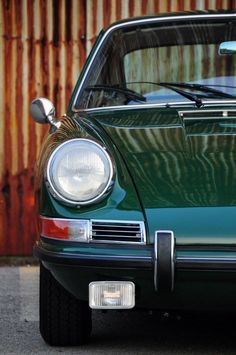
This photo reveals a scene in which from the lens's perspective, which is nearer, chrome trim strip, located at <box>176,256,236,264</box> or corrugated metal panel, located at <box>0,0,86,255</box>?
chrome trim strip, located at <box>176,256,236,264</box>

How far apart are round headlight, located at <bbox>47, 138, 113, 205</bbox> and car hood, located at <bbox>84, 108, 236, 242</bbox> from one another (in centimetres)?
11

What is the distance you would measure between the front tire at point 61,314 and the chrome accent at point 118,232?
0.50 m

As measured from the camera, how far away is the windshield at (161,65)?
4.63m

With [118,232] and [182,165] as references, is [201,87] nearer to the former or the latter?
[182,165]

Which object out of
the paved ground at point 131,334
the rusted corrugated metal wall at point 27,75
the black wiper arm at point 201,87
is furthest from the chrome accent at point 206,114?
the rusted corrugated metal wall at point 27,75

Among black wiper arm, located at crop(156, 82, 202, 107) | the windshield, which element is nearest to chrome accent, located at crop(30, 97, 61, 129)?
the windshield

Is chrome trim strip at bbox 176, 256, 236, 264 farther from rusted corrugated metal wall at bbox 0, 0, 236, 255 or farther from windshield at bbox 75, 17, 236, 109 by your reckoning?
rusted corrugated metal wall at bbox 0, 0, 236, 255

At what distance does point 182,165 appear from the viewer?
3787mm

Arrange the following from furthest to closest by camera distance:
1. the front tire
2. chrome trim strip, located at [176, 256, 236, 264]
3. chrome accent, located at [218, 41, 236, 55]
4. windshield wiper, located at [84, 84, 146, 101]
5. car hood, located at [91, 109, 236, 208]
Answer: chrome accent, located at [218, 41, 236, 55]
windshield wiper, located at [84, 84, 146, 101]
the front tire
car hood, located at [91, 109, 236, 208]
chrome trim strip, located at [176, 256, 236, 264]

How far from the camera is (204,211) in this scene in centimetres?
359

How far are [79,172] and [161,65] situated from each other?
4.19 ft

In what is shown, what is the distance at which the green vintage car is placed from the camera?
3.55 m

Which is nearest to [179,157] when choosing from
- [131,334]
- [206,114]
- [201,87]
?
[206,114]

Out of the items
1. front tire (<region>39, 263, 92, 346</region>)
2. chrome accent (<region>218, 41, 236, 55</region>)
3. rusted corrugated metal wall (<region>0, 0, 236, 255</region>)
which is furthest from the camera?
rusted corrugated metal wall (<region>0, 0, 236, 255</region>)
